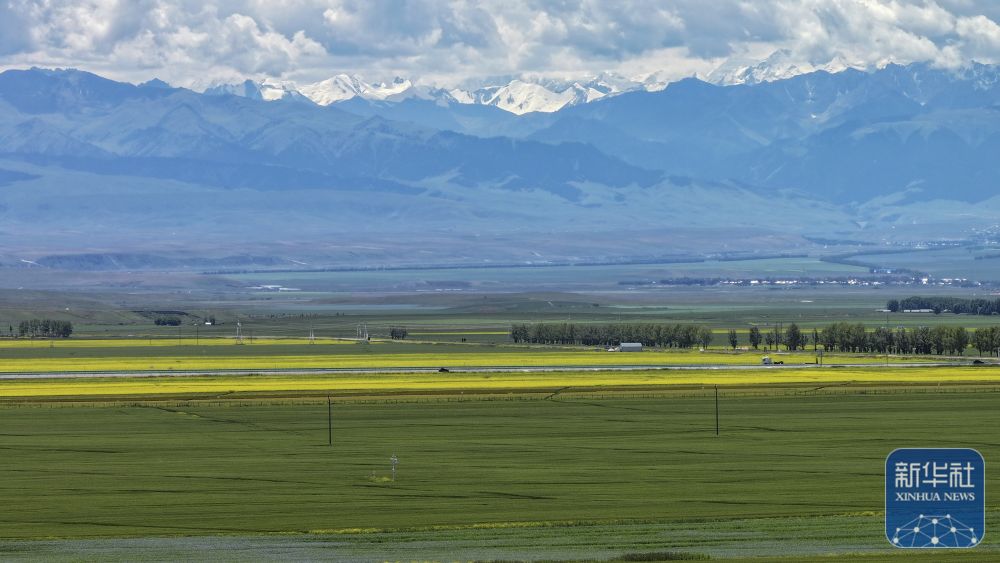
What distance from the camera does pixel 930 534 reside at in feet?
115

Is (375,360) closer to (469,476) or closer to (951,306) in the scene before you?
(469,476)

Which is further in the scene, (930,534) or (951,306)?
(951,306)

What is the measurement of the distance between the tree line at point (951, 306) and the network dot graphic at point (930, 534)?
501 feet

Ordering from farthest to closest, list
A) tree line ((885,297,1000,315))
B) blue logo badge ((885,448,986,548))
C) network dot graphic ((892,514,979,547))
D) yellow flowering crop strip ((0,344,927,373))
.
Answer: tree line ((885,297,1000,315)) < yellow flowering crop strip ((0,344,927,373)) < network dot graphic ((892,514,979,547)) < blue logo badge ((885,448,986,548))

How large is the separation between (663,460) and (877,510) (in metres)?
11.4

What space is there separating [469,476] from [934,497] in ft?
69.2

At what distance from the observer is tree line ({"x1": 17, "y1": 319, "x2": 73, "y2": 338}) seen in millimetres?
154950

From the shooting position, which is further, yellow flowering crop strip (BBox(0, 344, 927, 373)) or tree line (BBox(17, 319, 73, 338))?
tree line (BBox(17, 319, 73, 338))

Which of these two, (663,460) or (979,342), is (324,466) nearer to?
(663,460)

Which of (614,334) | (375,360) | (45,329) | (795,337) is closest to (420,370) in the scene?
(375,360)

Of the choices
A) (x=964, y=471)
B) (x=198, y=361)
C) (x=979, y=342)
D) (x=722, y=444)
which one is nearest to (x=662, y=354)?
(x=979, y=342)

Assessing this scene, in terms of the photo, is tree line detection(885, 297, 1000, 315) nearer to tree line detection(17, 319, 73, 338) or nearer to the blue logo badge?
tree line detection(17, 319, 73, 338)

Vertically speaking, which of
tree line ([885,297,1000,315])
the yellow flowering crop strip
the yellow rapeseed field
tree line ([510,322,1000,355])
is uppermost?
tree line ([885,297,1000,315])

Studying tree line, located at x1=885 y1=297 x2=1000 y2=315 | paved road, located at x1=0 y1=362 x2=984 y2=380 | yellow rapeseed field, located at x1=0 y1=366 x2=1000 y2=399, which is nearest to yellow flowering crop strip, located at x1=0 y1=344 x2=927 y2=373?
paved road, located at x1=0 y1=362 x2=984 y2=380
